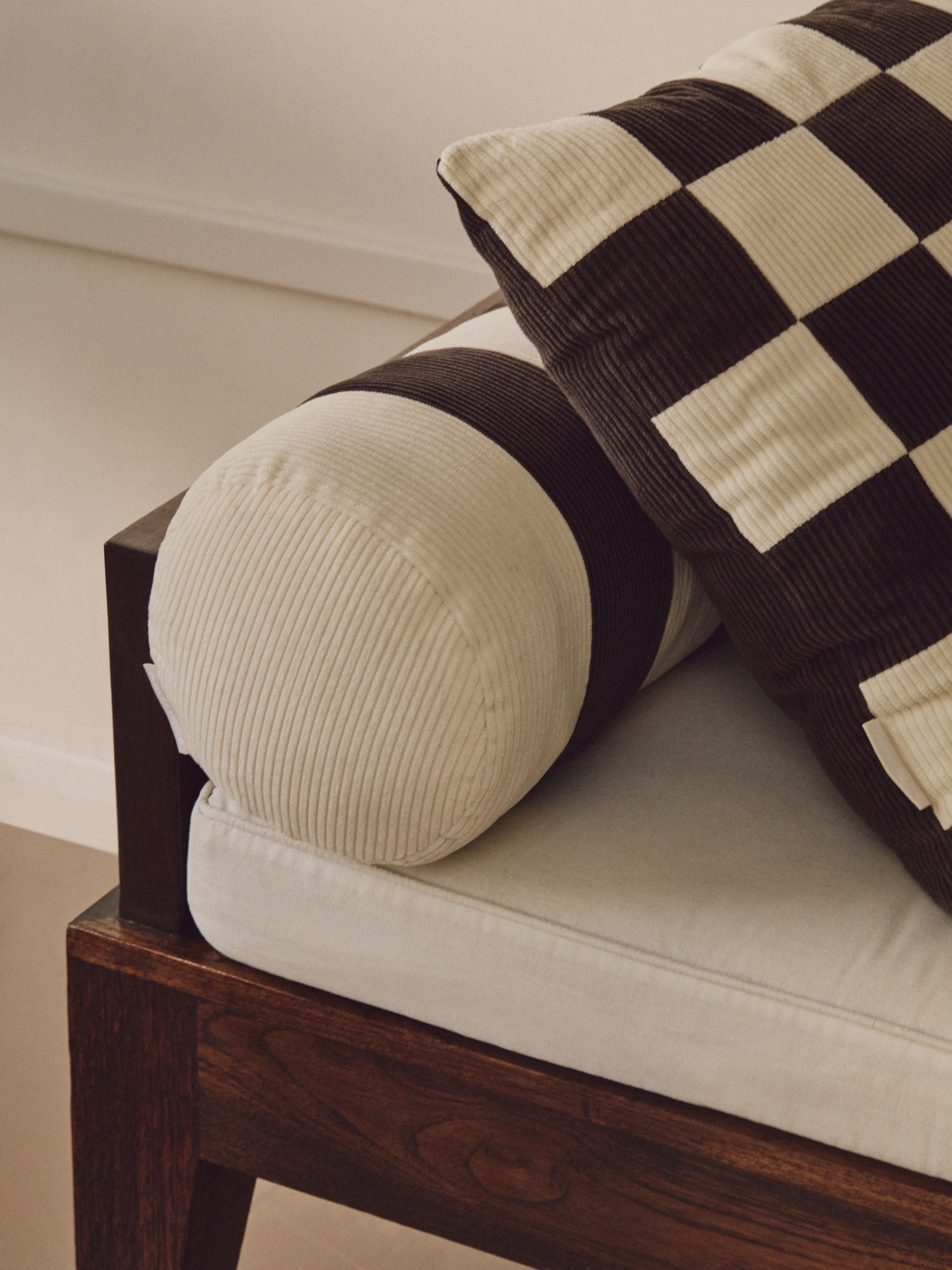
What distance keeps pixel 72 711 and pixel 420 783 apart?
1092mm

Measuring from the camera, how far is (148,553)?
0.63 meters

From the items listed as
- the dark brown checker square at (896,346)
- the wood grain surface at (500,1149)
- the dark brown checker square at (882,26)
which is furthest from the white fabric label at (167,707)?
the dark brown checker square at (882,26)

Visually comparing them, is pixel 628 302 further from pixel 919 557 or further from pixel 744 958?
pixel 744 958

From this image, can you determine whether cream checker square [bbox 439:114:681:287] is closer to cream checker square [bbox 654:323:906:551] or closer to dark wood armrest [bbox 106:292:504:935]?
cream checker square [bbox 654:323:906:551]

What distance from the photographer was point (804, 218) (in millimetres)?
567

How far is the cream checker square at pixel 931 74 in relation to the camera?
64 centimetres

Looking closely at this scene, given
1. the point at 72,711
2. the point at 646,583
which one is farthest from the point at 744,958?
the point at 72,711

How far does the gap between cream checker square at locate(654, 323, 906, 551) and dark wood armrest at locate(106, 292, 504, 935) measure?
29 cm

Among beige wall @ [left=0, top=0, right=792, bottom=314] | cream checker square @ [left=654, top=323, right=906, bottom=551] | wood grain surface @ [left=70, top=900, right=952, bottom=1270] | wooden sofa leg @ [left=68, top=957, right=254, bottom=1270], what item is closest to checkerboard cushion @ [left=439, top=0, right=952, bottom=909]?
cream checker square @ [left=654, top=323, right=906, bottom=551]

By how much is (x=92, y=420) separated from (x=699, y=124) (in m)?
0.99

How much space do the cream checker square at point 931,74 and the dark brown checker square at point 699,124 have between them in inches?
3.7

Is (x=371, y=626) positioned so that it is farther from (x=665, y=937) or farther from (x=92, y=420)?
(x=92, y=420)

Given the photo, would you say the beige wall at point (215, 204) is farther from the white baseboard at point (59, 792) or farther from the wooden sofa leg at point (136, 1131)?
the wooden sofa leg at point (136, 1131)

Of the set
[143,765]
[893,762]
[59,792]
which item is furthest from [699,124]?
[59,792]
